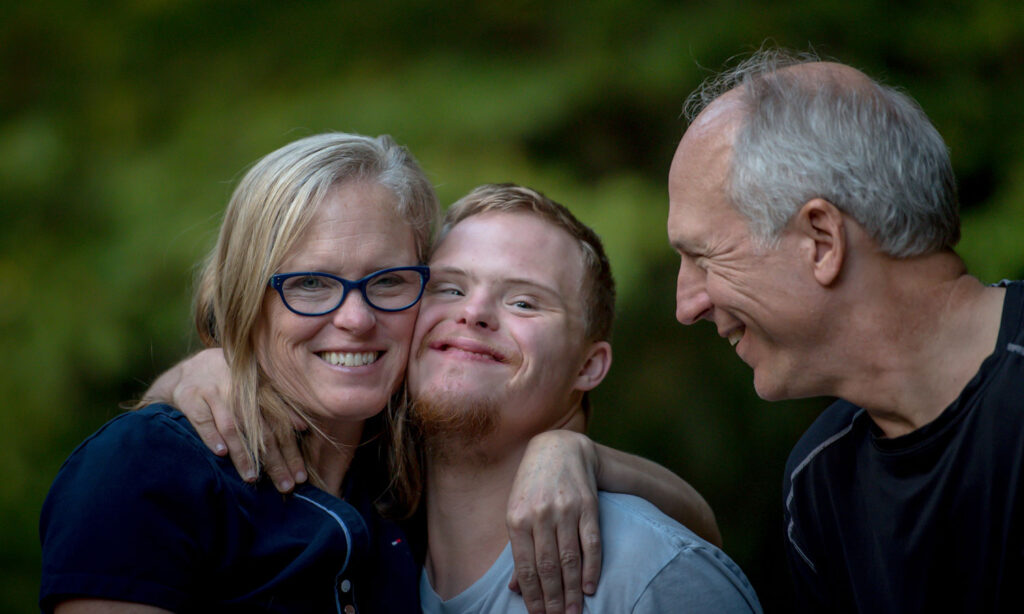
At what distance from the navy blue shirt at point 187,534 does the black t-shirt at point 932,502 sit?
0.90 m

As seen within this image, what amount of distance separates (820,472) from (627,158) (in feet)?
6.58

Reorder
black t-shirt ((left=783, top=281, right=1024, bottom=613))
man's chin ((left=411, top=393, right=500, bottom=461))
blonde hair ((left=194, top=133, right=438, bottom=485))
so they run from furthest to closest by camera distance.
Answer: man's chin ((left=411, top=393, right=500, bottom=461)) → blonde hair ((left=194, top=133, right=438, bottom=485)) → black t-shirt ((left=783, top=281, right=1024, bottom=613))

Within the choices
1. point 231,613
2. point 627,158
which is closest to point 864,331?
point 231,613

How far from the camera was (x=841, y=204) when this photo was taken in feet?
5.29

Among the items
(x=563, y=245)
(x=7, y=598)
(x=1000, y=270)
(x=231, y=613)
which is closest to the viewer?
(x=231, y=613)

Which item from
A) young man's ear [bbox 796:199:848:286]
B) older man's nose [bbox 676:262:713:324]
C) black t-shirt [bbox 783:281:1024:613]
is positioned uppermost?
young man's ear [bbox 796:199:848:286]

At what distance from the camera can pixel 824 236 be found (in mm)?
1630

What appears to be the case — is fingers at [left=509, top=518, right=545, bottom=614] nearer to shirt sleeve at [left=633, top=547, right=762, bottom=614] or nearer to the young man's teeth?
shirt sleeve at [left=633, top=547, right=762, bottom=614]

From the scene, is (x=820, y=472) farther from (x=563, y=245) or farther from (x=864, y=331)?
(x=563, y=245)

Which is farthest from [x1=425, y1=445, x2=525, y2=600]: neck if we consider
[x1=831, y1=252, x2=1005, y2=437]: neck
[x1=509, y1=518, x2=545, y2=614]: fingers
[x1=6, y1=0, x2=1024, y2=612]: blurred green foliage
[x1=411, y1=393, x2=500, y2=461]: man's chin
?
[x1=6, y1=0, x2=1024, y2=612]: blurred green foliage

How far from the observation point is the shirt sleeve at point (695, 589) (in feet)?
5.81

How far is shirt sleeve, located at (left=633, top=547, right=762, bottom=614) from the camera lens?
1771 millimetres

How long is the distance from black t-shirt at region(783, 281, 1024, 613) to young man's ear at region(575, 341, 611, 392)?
55 cm

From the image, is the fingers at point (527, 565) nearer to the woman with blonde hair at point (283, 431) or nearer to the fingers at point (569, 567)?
the fingers at point (569, 567)
